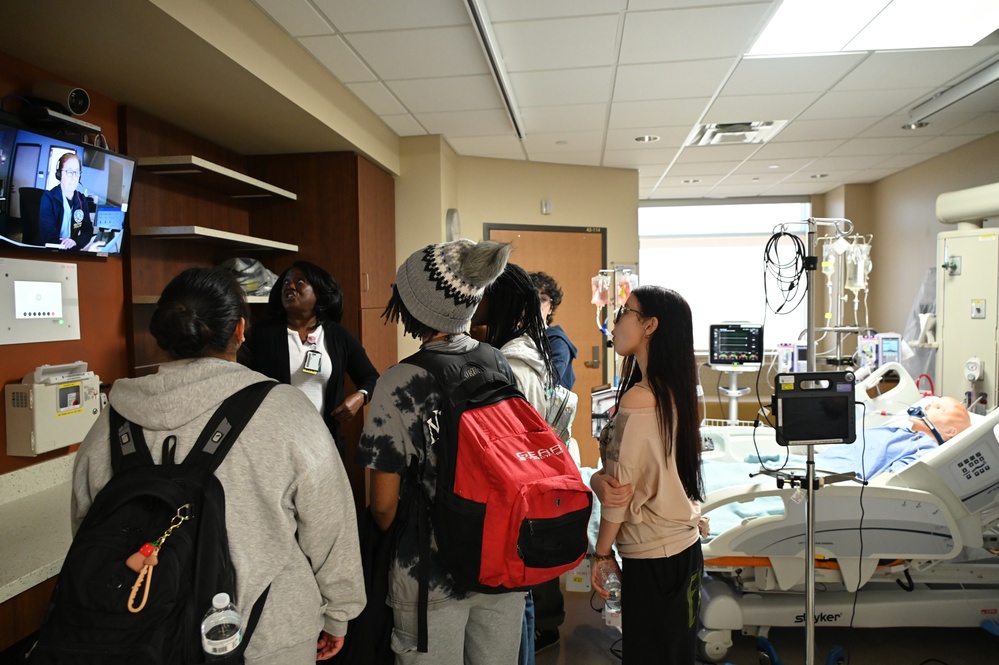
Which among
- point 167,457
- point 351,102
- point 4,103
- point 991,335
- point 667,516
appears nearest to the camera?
point 167,457

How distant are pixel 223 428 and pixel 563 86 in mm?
2700

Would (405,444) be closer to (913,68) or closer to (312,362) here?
(312,362)

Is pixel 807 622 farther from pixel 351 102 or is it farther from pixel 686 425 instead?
pixel 351 102

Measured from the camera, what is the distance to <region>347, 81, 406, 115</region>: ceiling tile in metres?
3.05

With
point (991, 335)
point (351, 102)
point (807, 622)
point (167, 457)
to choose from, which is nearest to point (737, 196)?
point (991, 335)

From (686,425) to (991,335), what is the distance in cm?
312

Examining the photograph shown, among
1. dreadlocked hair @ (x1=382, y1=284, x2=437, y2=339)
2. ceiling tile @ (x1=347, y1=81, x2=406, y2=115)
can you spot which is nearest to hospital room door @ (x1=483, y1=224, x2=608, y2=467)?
ceiling tile @ (x1=347, y1=81, x2=406, y2=115)

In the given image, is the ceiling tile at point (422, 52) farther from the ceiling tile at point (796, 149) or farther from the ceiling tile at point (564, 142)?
the ceiling tile at point (796, 149)

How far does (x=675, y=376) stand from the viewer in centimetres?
148

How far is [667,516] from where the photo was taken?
1.47 m

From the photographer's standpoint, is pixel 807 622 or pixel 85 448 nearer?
pixel 85 448

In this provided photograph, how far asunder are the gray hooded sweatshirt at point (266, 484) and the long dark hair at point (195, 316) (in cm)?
3

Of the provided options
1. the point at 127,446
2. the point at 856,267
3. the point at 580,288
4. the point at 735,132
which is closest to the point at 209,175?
the point at 127,446

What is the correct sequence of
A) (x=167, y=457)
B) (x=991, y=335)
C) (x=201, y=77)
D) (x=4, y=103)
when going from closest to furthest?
(x=167, y=457) < (x=4, y=103) < (x=201, y=77) < (x=991, y=335)
